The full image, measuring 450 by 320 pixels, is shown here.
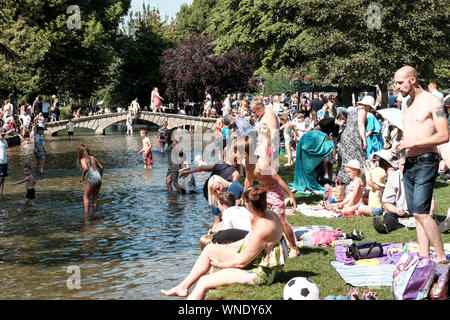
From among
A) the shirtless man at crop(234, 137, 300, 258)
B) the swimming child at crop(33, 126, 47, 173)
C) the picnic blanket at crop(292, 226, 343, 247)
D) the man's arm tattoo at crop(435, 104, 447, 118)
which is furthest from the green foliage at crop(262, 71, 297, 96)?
the man's arm tattoo at crop(435, 104, 447, 118)

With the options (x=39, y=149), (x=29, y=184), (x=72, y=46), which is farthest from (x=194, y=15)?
(x=29, y=184)

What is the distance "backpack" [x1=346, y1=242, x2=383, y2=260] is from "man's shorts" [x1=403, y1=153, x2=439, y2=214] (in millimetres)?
1315

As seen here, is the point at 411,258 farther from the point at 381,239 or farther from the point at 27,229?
the point at 27,229

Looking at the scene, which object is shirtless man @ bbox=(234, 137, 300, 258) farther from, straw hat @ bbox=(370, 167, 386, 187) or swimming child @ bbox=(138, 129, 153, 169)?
swimming child @ bbox=(138, 129, 153, 169)

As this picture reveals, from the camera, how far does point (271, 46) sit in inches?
1778

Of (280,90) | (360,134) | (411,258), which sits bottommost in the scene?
(411,258)

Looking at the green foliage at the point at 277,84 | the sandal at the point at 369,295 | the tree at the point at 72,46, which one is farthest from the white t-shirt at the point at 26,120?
the sandal at the point at 369,295

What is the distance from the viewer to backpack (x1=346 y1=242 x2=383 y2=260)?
28.5 feet

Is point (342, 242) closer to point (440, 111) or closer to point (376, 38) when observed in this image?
point (440, 111)

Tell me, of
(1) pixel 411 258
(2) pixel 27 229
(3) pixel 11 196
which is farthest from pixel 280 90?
(1) pixel 411 258

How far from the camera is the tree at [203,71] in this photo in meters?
51.6

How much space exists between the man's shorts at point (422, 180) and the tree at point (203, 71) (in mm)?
42416

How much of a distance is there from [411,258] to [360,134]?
7.43 meters
